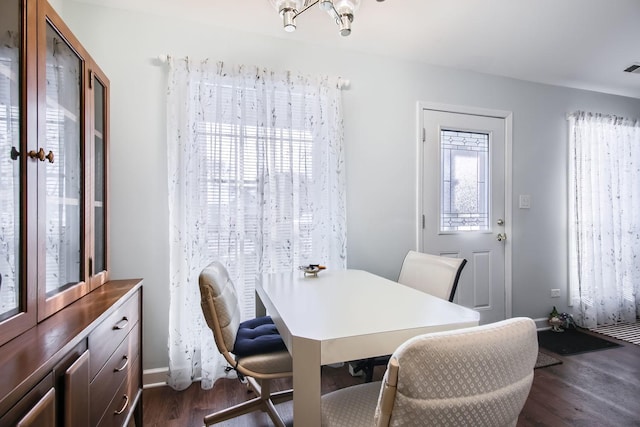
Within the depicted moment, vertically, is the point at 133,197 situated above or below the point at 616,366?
above

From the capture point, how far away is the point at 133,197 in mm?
2031

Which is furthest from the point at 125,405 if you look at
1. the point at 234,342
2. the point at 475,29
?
the point at 475,29

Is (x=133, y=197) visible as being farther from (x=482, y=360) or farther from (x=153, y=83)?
(x=482, y=360)

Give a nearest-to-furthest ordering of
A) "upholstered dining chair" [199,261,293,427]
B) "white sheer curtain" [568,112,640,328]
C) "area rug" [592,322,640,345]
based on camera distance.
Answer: "upholstered dining chair" [199,261,293,427] → "area rug" [592,322,640,345] → "white sheer curtain" [568,112,640,328]

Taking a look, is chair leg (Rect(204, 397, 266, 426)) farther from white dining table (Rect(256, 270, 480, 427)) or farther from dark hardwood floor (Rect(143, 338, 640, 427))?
white dining table (Rect(256, 270, 480, 427))

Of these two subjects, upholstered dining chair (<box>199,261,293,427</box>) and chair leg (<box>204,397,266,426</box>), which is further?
chair leg (<box>204,397,266,426</box>)

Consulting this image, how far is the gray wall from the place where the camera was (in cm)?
202

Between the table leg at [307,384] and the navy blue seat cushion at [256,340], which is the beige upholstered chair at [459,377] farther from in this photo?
the navy blue seat cushion at [256,340]

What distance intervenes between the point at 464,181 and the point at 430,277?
1.48 meters

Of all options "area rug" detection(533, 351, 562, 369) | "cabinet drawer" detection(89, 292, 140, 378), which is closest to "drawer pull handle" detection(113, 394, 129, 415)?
"cabinet drawer" detection(89, 292, 140, 378)

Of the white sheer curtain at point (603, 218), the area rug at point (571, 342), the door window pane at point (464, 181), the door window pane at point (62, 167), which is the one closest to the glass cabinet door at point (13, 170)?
the door window pane at point (62, 167)

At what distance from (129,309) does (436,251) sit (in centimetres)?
235

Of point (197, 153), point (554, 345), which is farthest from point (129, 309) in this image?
point (554, 345)

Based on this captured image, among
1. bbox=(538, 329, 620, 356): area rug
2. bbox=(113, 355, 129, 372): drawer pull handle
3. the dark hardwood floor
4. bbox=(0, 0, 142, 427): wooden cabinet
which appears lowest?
bbox=(538, 329, 620, 356): area rug
